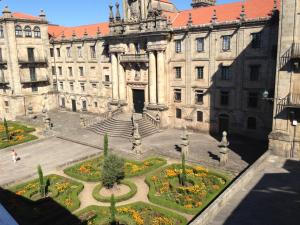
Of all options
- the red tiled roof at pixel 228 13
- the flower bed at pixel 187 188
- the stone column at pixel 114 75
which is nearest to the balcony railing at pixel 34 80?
the stone column at pixel 114 75

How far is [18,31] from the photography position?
5347cm

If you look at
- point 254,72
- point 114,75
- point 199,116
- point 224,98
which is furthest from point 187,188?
point 114,75

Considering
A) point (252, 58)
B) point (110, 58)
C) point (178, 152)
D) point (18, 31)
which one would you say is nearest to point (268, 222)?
point (178, 152)

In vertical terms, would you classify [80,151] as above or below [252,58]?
below

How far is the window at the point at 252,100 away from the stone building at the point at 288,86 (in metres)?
9.19

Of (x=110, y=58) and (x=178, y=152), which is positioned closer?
(x=178, y=152)

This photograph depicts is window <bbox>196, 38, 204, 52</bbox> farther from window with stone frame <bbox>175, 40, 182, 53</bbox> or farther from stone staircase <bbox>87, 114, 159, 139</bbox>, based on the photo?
stone staircase <bbox>87, 114, 159, 139</bbox>

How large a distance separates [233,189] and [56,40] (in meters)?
50.2

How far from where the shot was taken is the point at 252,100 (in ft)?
117

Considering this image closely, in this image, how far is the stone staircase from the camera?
40144 millimetres

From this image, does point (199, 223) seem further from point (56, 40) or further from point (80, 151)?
point (56, 40)

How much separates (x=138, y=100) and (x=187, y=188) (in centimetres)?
2534

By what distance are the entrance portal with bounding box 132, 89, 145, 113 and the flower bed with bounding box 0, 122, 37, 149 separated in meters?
16.4

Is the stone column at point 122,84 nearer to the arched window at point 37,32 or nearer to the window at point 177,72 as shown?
the window at point 177,72
